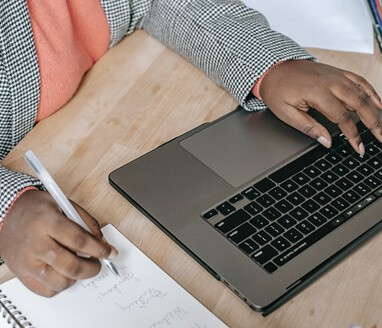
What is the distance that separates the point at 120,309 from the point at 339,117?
1.35 feet

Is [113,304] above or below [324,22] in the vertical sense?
below

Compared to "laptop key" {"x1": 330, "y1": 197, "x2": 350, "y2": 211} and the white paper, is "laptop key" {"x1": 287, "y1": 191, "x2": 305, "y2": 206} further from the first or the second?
the white paper

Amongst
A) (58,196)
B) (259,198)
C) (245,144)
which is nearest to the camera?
(58,196)

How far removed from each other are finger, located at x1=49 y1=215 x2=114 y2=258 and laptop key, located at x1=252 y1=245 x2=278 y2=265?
0.17 m

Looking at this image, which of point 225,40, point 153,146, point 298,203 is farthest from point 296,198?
point 225,40

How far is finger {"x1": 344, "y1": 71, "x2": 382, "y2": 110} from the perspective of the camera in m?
0.91

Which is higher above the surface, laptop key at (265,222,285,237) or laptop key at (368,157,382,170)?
laptop key at (368,157,382,170)

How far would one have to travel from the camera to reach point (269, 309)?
0.67 metres

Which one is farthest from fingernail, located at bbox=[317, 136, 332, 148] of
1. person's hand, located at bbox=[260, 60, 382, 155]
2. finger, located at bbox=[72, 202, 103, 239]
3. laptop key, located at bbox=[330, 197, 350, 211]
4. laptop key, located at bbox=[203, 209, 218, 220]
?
finger, located at bbox=[72, 202, 103, 239]

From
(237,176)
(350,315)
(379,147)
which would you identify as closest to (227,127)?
(237,176)

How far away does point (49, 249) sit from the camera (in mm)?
678

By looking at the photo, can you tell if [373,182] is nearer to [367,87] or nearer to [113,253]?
[367,87]

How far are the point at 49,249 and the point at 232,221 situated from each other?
215 mm

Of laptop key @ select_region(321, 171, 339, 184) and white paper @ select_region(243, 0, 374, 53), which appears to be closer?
laptop key @ select_region(321, 171, 339, 184)
